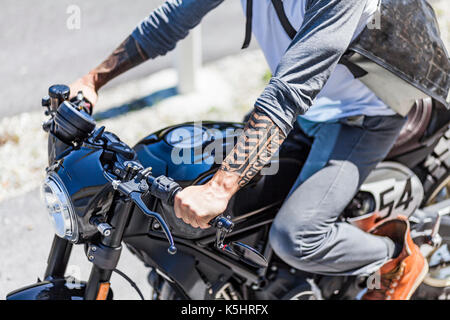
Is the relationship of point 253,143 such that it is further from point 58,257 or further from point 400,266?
point 400,266

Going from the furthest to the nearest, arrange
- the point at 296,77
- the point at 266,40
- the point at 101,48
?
the point at 101,48
the point at 266,40
the point at 296,77

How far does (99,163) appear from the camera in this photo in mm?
1878

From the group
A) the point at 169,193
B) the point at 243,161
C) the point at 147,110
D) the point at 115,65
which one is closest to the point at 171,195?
the point at 169,193

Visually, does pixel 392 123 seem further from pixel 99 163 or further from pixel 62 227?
pixel 62 227

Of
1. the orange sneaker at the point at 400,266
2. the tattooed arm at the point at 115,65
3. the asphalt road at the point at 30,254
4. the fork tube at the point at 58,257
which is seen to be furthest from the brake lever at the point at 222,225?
the asphalt road at the point at 30,254

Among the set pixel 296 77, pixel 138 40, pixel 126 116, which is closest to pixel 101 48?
pixel 126 116

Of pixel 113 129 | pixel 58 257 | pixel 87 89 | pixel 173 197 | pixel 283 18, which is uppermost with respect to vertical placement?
pixel 113 129

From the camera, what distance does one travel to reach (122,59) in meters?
2.47

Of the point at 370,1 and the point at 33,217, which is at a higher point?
the point at 370,1

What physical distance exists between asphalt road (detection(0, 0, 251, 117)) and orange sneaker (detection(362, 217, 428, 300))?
345 centimetres

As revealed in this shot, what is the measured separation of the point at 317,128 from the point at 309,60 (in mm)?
669

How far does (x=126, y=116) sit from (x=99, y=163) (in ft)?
9.71

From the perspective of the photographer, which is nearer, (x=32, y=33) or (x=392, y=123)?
(x=392, y=123)

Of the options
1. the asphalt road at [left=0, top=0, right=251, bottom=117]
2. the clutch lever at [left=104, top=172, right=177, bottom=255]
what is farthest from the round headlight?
the asphalt road at [left=0, top=0, right=251, bottom=117]
